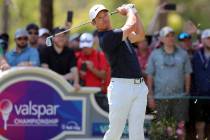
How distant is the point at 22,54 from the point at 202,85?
8.95 ft

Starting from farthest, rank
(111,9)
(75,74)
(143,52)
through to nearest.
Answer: (111,9) → (143,52) → (75,74)

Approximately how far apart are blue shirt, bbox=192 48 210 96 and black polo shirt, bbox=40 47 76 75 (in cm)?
184

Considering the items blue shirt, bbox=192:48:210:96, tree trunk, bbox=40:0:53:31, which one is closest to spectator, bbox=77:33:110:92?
blue shirt, bbox=192:48:210:96

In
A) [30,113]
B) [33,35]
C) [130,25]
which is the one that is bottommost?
[30,113]

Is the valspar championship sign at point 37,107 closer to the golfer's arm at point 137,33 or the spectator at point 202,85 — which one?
the spectator at point 202,85

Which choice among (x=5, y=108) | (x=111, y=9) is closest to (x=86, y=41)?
(x=5, y=108)

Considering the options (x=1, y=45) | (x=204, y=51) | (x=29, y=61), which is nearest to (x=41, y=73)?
(x=29, y=61)

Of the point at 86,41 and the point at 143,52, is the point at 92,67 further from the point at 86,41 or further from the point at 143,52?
the point at 143,52

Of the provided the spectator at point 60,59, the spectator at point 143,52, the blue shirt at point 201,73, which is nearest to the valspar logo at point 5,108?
the spectator at point 60,59

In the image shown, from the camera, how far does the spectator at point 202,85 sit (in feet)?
37.6

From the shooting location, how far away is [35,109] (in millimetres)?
11273

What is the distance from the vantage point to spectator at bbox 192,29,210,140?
11.5 meters

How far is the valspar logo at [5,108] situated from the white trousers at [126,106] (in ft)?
8.60

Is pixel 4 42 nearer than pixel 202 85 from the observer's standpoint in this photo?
No
